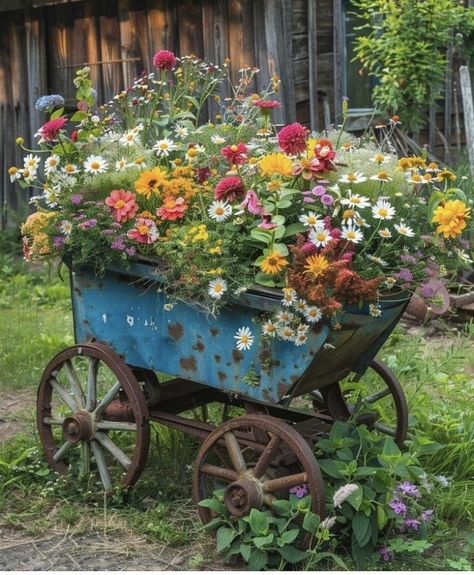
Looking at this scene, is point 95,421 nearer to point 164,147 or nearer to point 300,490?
point 300,490

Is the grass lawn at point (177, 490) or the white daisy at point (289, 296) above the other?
the white daisy at point (289, 296)

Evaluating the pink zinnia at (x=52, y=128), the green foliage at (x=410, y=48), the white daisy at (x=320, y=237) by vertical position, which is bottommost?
Result: the white daisy at (x=320, y=237)

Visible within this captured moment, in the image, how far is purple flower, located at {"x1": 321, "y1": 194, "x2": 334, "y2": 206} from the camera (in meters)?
3.20

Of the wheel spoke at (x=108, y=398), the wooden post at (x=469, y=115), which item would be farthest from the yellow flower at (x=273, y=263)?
the wooden post at (x=469, y=115)

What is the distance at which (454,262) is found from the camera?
344cm

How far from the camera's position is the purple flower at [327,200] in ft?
10.5

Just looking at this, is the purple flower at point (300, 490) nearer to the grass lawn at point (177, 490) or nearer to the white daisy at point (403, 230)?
the grass lawn at point (177, 490)

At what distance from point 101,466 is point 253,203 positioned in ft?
4.28

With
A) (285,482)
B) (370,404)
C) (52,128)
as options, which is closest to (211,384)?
(285,482)

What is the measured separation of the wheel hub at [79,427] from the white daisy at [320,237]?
4.19ft

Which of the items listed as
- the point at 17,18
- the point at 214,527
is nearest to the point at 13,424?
the point at 214,527

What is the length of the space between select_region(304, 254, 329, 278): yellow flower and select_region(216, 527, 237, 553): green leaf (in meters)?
0.95

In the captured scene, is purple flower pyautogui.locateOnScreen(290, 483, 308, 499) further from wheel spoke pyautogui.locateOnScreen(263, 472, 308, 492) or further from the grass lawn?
the grass lawn

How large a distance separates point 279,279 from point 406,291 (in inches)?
18.7
